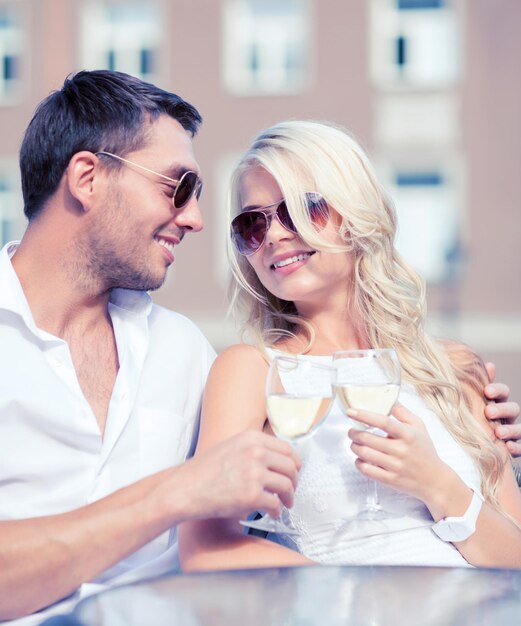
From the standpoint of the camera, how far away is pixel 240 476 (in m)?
1.87

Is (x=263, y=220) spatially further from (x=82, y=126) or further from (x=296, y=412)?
(x=296, y=412)

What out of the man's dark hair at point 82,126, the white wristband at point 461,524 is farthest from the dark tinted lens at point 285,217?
the white wristband at point 461,524

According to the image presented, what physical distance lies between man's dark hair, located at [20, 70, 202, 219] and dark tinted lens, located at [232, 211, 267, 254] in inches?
14.5

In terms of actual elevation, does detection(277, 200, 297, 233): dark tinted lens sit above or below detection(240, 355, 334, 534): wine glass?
above

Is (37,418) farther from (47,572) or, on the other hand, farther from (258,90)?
(258,90)

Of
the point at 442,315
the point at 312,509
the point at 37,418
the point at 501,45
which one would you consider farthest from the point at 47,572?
the point at 501,45

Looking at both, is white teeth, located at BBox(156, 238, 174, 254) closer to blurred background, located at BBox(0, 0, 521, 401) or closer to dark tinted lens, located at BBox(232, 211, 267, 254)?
dark tinted lens, located at BBox(232, 211, 267, 254)

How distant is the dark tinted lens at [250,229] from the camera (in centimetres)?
268

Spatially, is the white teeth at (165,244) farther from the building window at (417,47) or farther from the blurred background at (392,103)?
the building window at (417,47)

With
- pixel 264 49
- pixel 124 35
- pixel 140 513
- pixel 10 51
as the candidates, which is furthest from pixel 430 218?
pixel 140 513

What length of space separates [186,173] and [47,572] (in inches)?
49.5

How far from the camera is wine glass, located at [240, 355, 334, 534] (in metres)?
2.04

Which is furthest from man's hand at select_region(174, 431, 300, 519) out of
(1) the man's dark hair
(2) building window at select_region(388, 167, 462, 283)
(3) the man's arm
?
(2) building window at select_region(388, 167, 462, 283)

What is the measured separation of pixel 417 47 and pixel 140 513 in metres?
14.8
